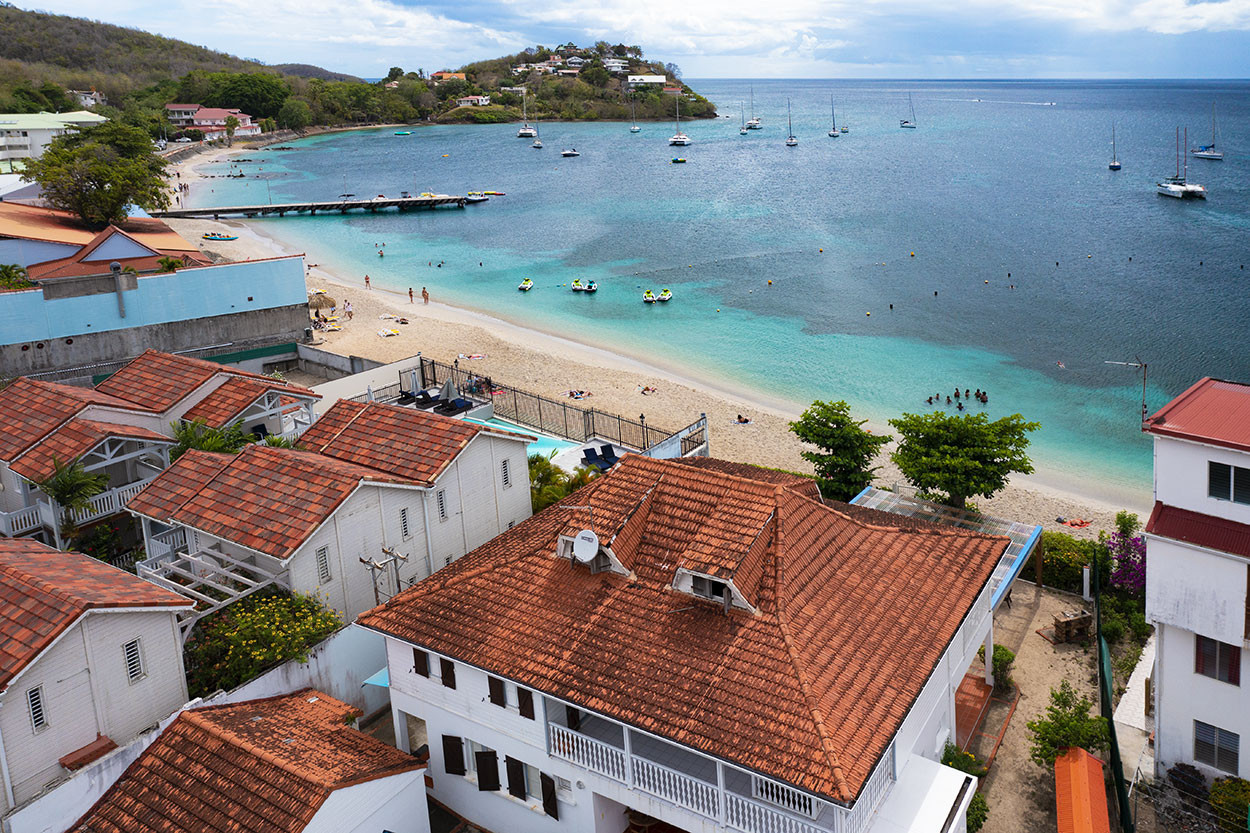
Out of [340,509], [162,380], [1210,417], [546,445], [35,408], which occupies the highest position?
[162,380]

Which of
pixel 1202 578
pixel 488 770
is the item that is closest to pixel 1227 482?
pixel 1202 578

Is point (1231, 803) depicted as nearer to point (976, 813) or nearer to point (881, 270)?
point (976, 813)

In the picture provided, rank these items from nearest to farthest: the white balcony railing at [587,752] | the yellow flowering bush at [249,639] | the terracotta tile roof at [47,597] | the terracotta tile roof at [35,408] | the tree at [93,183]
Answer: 1. the white balcony railing at [587,752]
2. the terracotta tile roof at [47,597]
3. the yellow flowering bush at [249,639]
4. the terracotta tile roof at [35,408]
5. the tree at [93,183]

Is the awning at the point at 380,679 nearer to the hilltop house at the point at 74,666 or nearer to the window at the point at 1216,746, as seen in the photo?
the hilltop house at the point at 74,666

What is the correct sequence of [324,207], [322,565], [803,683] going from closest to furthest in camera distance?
[803,683] → [322,565] → [324,207]

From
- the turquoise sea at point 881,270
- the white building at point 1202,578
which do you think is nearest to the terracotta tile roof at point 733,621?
the white building at point 1202,578

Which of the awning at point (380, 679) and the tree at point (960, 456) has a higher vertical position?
the tree at point (960, 456)

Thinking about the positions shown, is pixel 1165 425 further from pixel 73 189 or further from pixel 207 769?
pixel 73 189
